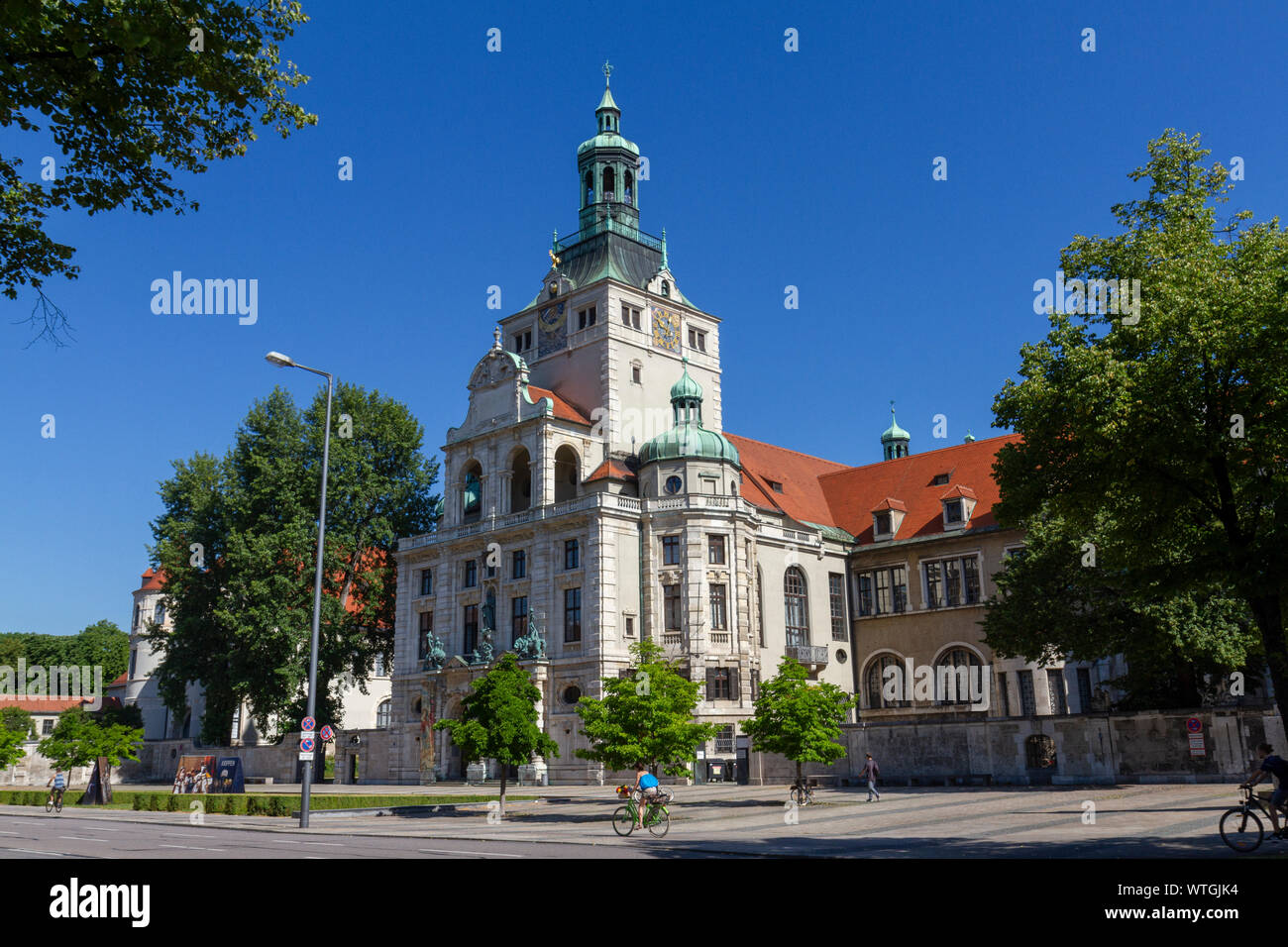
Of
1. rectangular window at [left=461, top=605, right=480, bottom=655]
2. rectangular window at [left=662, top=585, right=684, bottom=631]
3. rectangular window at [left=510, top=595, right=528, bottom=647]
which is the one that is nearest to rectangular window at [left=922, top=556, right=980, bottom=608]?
rectangular window at [left=662, top=585, right=684, bottom=631]

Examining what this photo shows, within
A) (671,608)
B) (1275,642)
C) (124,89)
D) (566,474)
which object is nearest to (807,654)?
(671,608)

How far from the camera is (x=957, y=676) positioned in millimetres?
54594

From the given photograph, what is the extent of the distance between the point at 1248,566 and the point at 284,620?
4813cm

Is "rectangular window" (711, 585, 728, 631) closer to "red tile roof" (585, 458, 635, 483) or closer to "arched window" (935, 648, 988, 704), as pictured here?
"red tile roof" (585, 458, 635, 483)

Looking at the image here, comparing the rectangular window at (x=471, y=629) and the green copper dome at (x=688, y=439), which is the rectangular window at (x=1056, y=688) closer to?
the green copper dome at (x=688, y=439)

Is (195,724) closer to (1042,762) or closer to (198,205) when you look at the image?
(1042,762)

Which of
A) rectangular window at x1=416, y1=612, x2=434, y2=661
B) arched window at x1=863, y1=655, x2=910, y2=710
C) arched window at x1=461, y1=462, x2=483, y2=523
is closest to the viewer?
arched window at x1=863, y1=655, x2=910, y2=710

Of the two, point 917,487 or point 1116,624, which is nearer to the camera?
point 1116,624

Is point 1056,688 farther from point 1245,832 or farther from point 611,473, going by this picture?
point 1245,832

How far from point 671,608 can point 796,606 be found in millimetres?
8595

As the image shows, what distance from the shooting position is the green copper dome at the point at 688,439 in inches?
2142

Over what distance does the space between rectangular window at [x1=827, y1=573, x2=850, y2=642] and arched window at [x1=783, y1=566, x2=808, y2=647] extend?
2428 millimetres

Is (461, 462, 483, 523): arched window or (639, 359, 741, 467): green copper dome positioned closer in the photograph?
(639, 359, 741, 467): green copper dome

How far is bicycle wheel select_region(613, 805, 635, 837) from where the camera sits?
23500 millimetres
